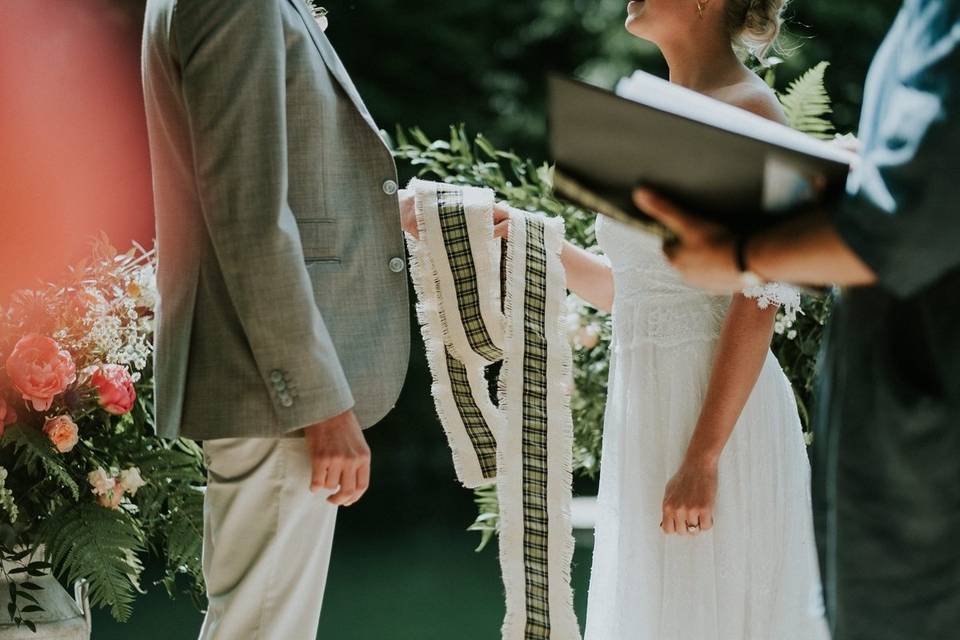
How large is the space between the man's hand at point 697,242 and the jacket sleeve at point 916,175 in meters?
0.15

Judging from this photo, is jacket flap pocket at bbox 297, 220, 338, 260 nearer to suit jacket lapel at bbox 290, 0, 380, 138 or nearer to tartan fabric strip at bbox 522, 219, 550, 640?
suit jacket lapel at bbox 290, 0, 380, 138

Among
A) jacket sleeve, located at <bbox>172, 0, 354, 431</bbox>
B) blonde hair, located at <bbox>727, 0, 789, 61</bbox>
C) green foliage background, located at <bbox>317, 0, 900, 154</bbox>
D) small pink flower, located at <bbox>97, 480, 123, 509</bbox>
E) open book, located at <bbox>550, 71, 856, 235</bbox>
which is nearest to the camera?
open book, located at <bbox>550, 71, 856, 235</bbox>

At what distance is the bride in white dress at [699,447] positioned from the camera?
1792 mm

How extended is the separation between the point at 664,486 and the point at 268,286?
0.75 m

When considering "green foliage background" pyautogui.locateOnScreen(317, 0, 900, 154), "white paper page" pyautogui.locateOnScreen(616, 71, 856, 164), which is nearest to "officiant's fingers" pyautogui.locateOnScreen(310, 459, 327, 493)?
"white paper page" pyautogui.locateOnScreen(616, 71, 856, 164)

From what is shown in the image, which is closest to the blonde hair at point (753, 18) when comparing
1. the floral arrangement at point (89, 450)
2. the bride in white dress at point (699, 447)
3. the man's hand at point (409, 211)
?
the bride in white dress at point (699, 447)

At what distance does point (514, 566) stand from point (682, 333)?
17.8 inches

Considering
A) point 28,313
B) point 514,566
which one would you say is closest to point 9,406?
point 28,313

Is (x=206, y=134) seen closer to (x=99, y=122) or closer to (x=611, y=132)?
(x=611, y=132)

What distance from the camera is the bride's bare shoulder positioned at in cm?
178

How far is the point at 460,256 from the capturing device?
185 centimetres

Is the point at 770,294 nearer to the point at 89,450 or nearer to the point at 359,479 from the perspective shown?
the point at 359,479

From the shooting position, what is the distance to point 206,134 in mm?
1478

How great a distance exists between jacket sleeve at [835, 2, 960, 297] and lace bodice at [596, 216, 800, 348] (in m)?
0.88
